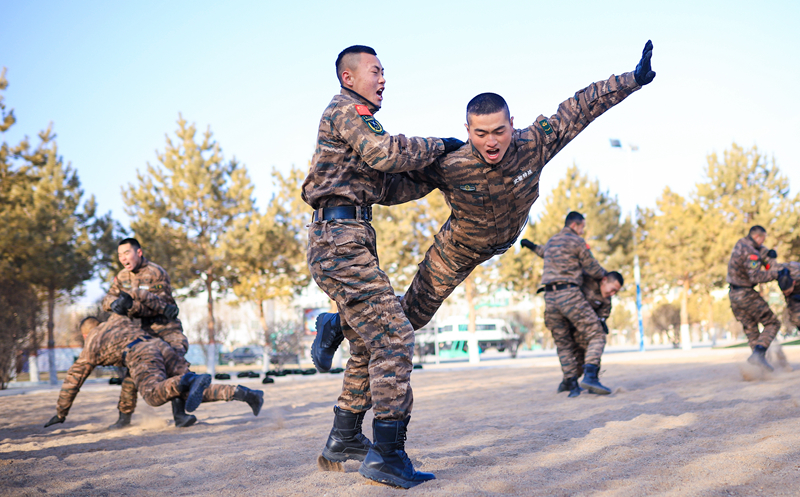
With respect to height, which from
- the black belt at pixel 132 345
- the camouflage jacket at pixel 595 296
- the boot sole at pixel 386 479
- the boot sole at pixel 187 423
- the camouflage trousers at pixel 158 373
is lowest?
the boot sole at pixel 187 423

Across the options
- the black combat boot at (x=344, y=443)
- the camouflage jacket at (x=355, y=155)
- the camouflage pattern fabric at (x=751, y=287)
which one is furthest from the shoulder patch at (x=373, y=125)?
the camouflage pattern fabric at (x=751, y=287)

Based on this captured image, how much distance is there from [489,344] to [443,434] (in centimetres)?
2911

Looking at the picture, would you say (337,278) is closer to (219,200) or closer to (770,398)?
(770,398)

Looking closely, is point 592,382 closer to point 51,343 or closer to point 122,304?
point 122,304

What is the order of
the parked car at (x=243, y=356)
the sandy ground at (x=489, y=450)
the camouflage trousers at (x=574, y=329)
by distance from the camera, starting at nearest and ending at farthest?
the sandy ground at (x=489, y=450) < the camouflage trousers at (x=574, y=329) < the parked car at (x=243, y=356)

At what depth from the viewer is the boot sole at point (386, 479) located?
2947 millimetres

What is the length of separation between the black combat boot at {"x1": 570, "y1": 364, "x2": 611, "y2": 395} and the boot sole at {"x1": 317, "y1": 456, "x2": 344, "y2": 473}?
14.7 ft

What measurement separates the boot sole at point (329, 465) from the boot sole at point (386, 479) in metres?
0.44

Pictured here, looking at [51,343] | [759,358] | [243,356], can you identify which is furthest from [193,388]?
[243,356]

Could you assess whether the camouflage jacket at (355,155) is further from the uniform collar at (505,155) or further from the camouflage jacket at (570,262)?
the camouflage jacket at (570,262)

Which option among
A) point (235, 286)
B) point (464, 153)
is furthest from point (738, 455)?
point (235, 286)

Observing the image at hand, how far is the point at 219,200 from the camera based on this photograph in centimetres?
2673

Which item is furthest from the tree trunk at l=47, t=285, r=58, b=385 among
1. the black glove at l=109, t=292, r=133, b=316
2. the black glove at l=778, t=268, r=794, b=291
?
the black glove at l=778, t=268, r=794, b=291

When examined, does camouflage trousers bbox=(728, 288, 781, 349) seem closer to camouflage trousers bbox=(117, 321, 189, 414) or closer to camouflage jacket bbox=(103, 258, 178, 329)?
camouflage trousers bbox=(117, 321, 189, 414)
